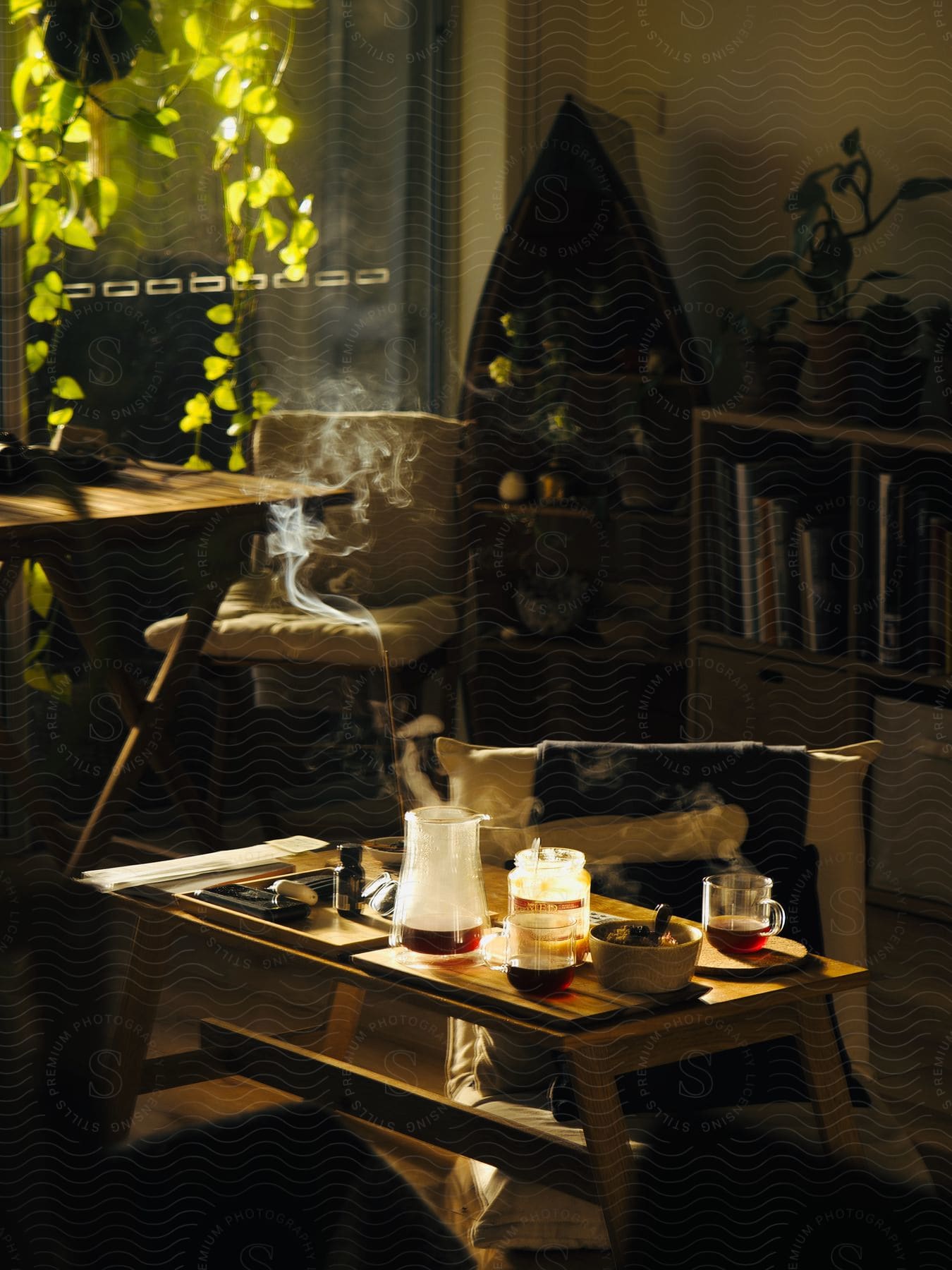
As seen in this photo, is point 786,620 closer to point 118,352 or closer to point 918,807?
point 918,807

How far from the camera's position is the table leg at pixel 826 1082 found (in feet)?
4.44

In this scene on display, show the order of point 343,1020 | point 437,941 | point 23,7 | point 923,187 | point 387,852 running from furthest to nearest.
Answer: point 23,7 → point 923,187 → point 343,1020 → point 387,852 → point 437,941

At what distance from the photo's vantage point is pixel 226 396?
7.27ft

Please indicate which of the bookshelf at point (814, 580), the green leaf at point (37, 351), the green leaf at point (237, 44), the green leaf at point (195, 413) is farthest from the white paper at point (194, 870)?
the green leaf at point (237, 44)

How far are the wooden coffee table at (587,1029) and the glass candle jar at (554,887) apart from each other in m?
0.05

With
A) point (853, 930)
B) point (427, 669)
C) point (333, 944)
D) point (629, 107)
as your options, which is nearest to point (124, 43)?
point (629, 107)

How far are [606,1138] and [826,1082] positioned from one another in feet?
0.82

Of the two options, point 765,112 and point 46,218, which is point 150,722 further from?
point 765,112

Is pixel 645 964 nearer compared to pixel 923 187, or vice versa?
pixel 645 964

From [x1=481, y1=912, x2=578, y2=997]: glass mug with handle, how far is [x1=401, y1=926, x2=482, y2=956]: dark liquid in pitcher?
2.3 inches

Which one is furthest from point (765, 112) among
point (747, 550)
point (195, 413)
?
point (195, 413)

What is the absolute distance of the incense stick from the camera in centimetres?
222

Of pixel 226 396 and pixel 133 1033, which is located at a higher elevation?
pixel 226 396

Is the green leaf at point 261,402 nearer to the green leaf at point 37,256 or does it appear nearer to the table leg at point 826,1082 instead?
the green leaf at point 37,256
